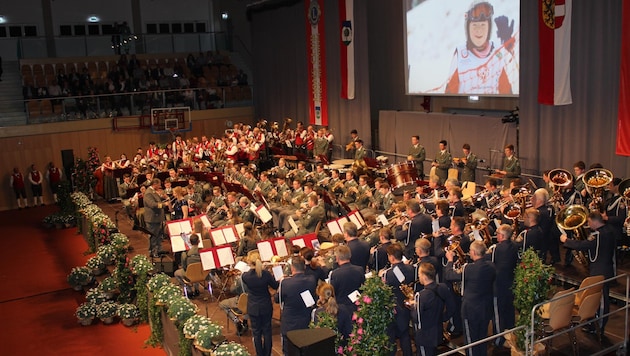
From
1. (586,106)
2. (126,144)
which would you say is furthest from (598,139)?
(126,144)

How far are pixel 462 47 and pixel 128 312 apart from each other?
471 inches

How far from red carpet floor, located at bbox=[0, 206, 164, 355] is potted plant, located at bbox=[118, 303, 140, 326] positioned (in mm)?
155

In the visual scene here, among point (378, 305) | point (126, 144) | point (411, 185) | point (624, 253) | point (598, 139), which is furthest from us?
point (126, 144)

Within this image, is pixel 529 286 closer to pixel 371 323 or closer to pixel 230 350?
pixel 371 323

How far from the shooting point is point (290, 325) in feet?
28.8

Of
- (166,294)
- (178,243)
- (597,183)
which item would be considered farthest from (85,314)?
(597,183)

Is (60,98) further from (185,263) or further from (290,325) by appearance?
(290,325)

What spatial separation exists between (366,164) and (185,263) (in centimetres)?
746

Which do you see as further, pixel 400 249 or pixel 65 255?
pixel 65 255

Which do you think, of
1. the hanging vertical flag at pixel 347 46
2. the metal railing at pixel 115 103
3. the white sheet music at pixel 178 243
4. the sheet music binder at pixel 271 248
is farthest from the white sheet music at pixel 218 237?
the metal railing at pixel 115 103

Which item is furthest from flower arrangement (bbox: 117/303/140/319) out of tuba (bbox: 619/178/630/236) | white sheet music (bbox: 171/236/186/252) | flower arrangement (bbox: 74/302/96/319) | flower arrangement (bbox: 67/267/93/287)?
tuba (bbox: 619/178/630/236)

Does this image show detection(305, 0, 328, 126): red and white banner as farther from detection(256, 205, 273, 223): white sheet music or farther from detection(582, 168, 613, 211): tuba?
detection(582, 168, 613, 211): tuba

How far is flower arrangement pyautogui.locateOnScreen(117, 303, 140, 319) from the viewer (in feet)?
42.4

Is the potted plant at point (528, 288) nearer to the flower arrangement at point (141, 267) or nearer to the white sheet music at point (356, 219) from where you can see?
the white sheet music at point (356, 219)
